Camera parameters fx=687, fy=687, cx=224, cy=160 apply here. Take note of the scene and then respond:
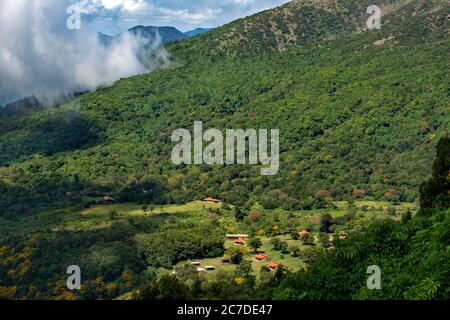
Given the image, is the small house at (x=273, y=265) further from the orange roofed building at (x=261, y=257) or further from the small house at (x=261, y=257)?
the orange roofed building at (x=261, y=257)

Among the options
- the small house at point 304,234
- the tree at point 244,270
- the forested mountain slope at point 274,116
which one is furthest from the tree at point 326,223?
the tree at point 244,270

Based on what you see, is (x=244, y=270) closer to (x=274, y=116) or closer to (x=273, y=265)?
(x=273, y=265)

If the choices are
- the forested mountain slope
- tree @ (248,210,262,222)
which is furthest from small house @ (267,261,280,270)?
the forested mountain slope

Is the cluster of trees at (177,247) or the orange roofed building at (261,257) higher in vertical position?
the cluster of trees at (177,247)

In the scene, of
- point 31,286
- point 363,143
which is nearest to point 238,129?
point 363,143

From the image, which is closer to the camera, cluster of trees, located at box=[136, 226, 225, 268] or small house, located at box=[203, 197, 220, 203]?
cluster of trees, located at box=[136, 226, 225, 268]

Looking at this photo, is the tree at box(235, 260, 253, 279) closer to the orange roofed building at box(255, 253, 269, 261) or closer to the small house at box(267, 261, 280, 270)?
the small house at box(267, 261, 280, 270)

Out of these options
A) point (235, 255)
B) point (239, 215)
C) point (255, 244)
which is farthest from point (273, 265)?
point (239, 215)
